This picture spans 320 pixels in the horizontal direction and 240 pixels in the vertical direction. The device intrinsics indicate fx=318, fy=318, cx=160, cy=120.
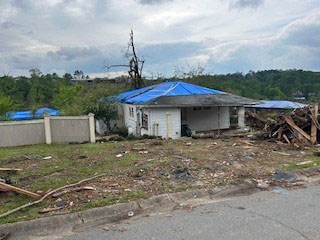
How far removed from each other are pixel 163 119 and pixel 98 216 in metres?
16.9

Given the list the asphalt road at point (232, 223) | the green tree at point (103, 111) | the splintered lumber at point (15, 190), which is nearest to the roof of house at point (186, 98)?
the green tree at point (103, 111)

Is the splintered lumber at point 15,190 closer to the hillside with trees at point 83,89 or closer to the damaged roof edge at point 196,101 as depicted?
the damaged roof edge at point 196,101

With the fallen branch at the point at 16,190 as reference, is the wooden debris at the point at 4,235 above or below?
below

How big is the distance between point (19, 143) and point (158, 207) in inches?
418

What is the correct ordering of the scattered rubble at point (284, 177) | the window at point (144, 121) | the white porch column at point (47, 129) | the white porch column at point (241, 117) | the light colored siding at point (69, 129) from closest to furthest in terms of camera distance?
the scattered rubble at point (284, 177), the white porch column at point (47, 129), the light colored siding at point (69, 129), the window at point (144, 121), the white porch column at point (241, 117)

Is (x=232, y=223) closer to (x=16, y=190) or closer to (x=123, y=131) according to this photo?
(x=16, y=190)

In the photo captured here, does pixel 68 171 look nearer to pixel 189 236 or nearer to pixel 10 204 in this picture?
pixel 10 204

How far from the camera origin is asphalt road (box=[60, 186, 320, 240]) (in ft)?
14.1

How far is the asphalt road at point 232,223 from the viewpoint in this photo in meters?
4.30

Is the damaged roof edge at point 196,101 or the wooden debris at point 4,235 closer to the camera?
the wooden debris at point 4,235

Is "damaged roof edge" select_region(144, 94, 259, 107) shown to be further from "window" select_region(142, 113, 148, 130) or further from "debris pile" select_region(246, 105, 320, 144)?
"debris pile" select_region(246, 105, 320, 144)

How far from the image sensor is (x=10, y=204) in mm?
5457

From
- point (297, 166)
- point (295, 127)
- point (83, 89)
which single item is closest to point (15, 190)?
point (297, 166)

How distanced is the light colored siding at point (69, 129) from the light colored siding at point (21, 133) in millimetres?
523
